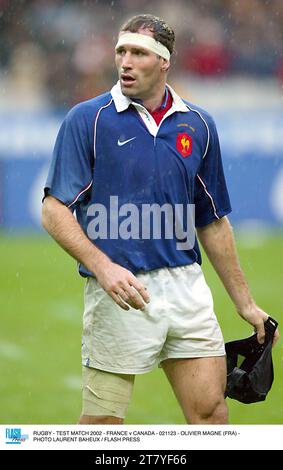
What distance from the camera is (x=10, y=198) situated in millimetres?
15891

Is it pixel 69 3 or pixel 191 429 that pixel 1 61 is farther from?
pixel 191 429

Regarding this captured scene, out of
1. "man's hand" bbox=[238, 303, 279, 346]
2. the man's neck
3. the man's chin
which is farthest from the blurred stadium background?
the man's chin

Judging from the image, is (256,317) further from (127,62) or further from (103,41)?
(103,41)

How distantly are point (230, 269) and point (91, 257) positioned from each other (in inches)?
31.9

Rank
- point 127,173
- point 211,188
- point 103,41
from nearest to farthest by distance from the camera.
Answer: point 127,173 → point 211,188 → point 103,41

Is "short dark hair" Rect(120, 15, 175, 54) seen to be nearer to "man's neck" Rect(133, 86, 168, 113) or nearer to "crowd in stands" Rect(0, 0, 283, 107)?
"man's neck" Rect(133, 86, 168, 113)

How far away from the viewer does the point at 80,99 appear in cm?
1728

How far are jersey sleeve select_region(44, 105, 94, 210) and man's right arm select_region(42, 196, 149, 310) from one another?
5 centimetres

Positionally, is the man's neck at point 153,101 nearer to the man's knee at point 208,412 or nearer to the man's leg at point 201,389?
the man's leg at point 201,389

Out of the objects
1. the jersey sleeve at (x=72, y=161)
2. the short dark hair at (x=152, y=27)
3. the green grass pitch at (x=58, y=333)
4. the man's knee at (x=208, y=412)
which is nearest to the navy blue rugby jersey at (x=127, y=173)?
the jersey sleeve at (x=72, y=161)

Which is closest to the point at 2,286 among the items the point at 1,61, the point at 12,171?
the point at 12,171
